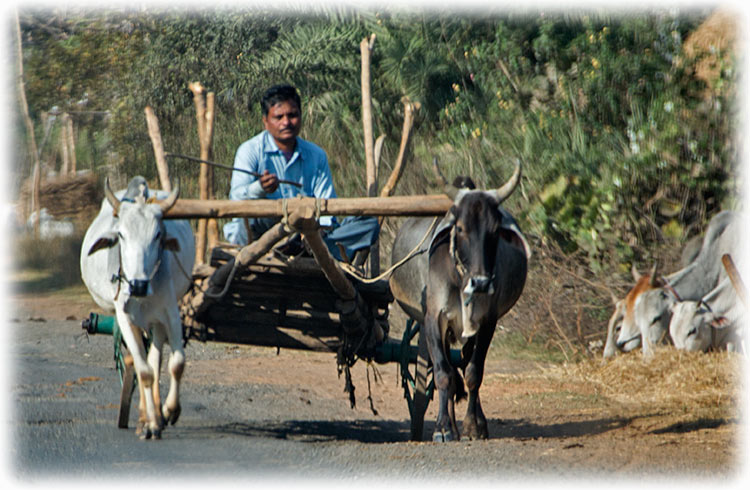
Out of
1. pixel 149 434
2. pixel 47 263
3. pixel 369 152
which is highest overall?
pixel 369 152

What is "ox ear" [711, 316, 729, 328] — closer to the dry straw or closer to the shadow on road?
the dry straw

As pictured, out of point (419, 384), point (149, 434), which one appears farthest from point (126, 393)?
point (419, 384)

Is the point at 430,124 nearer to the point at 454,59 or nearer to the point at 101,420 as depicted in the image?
the point at 454,59

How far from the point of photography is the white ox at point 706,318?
7.41 metres

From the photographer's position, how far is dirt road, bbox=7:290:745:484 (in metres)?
4.34

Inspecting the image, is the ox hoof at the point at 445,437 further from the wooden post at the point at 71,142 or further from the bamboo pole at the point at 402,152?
the wooden post at the point at 71,142

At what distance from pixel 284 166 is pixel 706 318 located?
3759 millimetres

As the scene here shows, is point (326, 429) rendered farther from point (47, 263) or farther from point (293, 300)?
point (47, 263)

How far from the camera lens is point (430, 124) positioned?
40.0 ft

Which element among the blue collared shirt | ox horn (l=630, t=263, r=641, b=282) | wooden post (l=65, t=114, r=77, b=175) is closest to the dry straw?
ox horn (l=630, t=263, r=641, b=282)

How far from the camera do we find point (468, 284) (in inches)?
184

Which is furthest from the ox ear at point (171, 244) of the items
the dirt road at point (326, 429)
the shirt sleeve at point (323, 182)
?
the shirt sleeve at point (323, 182)

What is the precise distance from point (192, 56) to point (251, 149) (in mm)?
8195

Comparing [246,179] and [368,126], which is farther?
[368,126]
